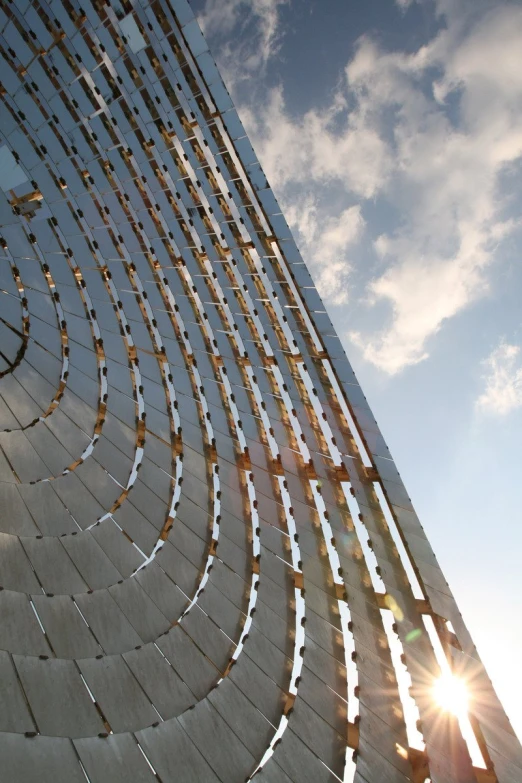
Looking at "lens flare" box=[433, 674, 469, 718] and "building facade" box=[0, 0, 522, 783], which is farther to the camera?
"lens flare" box=[433, 674, 469, 718]

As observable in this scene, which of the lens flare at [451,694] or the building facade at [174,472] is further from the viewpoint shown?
the lens flare at [451,694]

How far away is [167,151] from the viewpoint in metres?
25.6

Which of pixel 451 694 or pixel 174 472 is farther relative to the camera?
pixel 174 472

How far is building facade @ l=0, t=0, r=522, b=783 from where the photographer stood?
1110cm

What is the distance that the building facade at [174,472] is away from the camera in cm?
1110

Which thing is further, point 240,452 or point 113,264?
point 113,264

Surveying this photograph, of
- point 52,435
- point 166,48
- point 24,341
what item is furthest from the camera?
point 166,48

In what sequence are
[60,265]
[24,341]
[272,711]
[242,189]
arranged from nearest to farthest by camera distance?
[272,711]
[24,341]
[60,265]
[242,189]

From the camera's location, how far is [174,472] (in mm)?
18938

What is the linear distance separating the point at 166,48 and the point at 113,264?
31.9 ft

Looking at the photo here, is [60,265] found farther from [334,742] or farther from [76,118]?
[334,742]

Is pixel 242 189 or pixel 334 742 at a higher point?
pixel 242 189

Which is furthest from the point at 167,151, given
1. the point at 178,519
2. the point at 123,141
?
the point at 178,519

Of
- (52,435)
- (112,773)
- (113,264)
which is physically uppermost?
(113,264)
